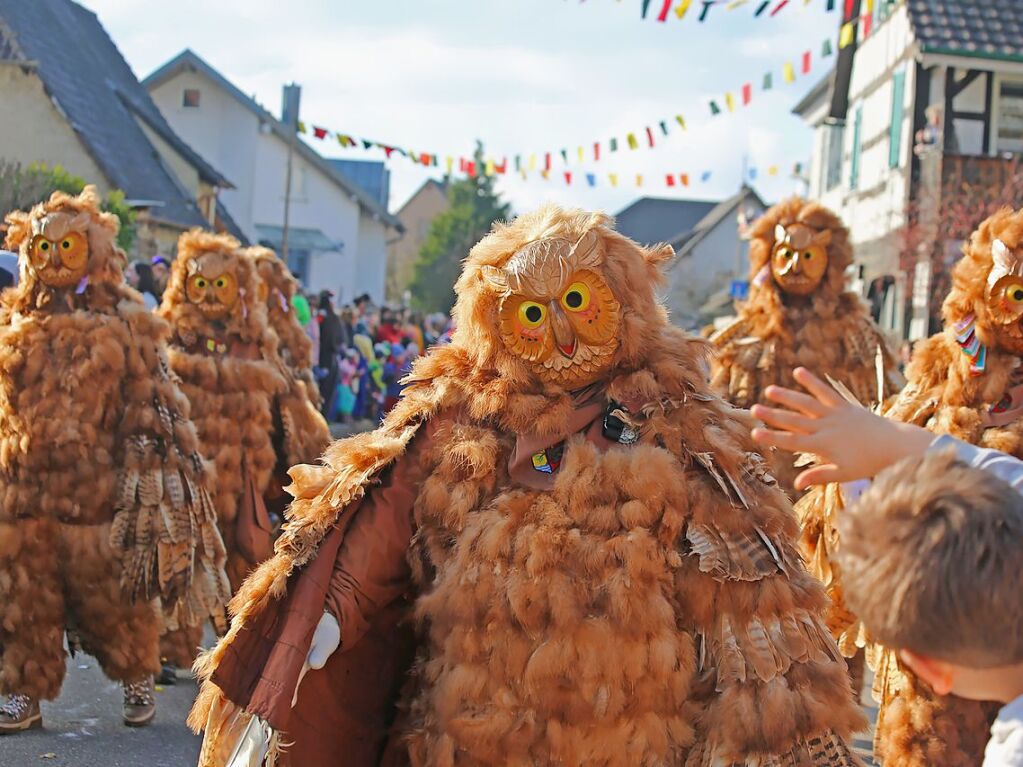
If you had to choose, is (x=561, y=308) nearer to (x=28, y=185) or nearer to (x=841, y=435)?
(x=841, y=435)

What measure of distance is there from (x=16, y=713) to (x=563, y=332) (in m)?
3.91

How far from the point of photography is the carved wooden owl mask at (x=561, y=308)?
3643 millimetres

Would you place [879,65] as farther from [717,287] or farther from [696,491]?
[717,287]

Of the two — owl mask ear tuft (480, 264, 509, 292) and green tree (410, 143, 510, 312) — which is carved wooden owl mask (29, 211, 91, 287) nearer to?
owl mask ear tuft (480, 264, 509, 292)

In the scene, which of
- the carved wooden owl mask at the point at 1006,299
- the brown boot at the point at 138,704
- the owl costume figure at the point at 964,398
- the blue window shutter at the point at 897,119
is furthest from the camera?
the blue window shutter at the point at 897,119

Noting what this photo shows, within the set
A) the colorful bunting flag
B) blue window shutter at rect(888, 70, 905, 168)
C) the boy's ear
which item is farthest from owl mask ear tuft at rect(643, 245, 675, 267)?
blue window shutter at rect(888, 70, 905, 168)

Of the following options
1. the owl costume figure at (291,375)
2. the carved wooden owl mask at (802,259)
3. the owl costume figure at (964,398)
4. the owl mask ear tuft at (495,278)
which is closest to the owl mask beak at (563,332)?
the owl mask ear tuft at (495,278)

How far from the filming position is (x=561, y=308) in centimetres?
365

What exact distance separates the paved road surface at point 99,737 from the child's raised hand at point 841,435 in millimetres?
4306

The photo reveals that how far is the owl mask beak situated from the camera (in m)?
3.63

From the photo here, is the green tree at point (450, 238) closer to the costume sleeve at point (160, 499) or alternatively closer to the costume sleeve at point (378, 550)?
the costume sleeve at point (160, 499)

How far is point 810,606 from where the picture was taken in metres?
3.45

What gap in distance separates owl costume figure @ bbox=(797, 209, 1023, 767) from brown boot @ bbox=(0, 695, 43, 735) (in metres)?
3.67

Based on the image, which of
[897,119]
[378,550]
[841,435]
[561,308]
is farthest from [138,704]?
[897,119]
